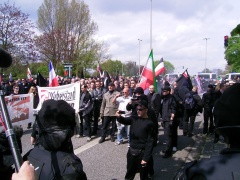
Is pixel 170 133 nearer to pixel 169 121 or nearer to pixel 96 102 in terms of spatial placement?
pixel 169 121

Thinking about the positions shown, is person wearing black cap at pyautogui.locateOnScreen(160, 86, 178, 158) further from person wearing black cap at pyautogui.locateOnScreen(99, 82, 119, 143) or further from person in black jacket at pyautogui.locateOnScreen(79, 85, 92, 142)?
person in black jacket at pyautogui.locateOnScreen(79, 85, 92, 142)

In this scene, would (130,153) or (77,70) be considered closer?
(130,153)

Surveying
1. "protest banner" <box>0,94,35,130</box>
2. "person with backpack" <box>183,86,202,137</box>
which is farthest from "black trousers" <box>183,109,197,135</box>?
"protest banner" <box>0,94,35,130</box>

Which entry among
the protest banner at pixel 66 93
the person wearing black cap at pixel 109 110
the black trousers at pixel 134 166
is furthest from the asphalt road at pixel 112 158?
the protest banner at pixel 66 93

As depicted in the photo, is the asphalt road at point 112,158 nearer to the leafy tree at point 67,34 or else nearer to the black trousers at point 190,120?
the black trousers at point 190,120

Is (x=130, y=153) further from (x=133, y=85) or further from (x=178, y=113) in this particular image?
(x=133, y=85)

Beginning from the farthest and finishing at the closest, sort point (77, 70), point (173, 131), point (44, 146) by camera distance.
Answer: point (77, 70)
point (173, 131)
point (44, 146)

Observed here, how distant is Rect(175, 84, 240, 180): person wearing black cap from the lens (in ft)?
4.21

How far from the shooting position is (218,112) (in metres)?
1.46

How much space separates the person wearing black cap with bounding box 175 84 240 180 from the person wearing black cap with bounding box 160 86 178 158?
5.52 metres

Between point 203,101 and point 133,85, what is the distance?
316cm

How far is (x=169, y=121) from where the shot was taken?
7.04 m

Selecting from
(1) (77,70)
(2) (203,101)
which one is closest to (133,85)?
(2) (203,101)

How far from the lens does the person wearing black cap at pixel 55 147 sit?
188 cm
